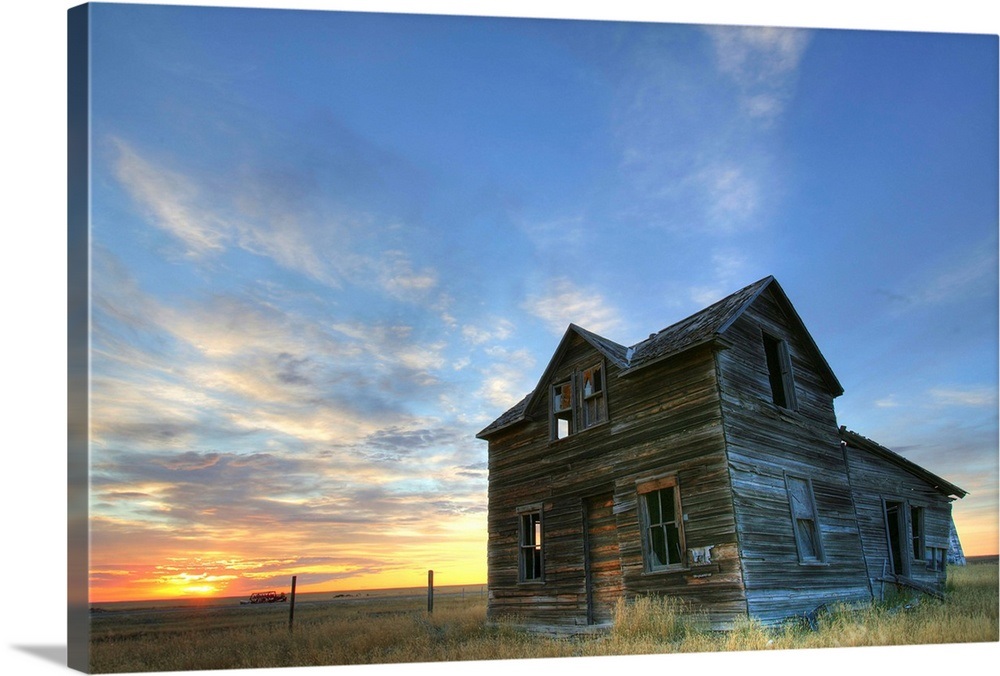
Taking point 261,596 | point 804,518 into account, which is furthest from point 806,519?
point 261,596

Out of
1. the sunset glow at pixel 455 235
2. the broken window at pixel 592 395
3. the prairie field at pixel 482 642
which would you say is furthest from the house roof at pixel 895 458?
the broken window at pixel 592 395

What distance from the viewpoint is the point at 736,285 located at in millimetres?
14672

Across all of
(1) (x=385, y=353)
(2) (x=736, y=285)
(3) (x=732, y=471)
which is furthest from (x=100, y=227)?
(2) (x=736, y=285)

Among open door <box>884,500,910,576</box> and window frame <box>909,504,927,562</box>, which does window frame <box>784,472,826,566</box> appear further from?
window frame <box>909,504,927,562</box>

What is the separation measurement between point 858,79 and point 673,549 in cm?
876

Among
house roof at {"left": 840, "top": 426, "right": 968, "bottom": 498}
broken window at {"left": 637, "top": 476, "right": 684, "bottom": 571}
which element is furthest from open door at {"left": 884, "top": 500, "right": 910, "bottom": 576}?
broken window at {"left": 637, "top": 476, "right": 684, "bottom": 571}

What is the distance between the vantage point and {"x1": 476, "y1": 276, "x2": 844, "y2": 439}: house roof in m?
13.0

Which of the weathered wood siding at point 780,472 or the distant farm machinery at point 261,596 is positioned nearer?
the weathered wood siding at point 780,472

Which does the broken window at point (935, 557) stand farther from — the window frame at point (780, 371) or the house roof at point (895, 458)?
the window frame at point (780, 371)

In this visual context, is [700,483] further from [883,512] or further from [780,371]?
[883,512]

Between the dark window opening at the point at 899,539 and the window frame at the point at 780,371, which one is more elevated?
the window frame at the point at 780,371

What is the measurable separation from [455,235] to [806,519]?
8161mm

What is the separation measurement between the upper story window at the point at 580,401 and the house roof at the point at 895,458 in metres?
5.11

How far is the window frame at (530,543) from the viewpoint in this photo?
15.8 meters
